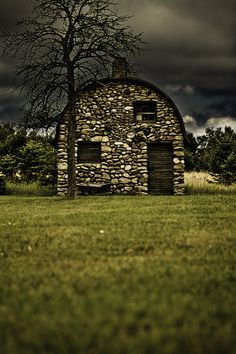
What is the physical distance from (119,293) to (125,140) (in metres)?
17.4

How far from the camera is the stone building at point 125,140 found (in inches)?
784

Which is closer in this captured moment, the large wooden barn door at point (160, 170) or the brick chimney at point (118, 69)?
the large wooden barn door at point (160, 170)

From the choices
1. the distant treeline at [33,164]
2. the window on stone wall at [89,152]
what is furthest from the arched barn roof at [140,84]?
the distant treeline at [33,164]

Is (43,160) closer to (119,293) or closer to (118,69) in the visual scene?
(118,69)

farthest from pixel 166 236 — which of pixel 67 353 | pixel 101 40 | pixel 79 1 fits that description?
pixel 79 1

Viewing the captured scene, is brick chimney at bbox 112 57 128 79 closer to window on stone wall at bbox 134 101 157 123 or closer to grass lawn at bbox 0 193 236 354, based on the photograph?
window on stone wall at bbox 134 101 157 123

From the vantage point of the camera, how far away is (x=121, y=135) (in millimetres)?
20188

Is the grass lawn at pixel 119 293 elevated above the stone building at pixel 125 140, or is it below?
below

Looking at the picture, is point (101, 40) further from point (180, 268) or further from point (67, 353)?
point (67, 353)

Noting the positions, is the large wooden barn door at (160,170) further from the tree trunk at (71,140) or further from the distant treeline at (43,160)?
the tree trunk at (71,140)

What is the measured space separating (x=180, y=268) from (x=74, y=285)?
104 cm

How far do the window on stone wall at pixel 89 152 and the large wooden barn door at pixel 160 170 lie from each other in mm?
2644

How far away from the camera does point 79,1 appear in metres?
A: 16.0

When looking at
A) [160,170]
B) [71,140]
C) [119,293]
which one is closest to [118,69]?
[160,170]
